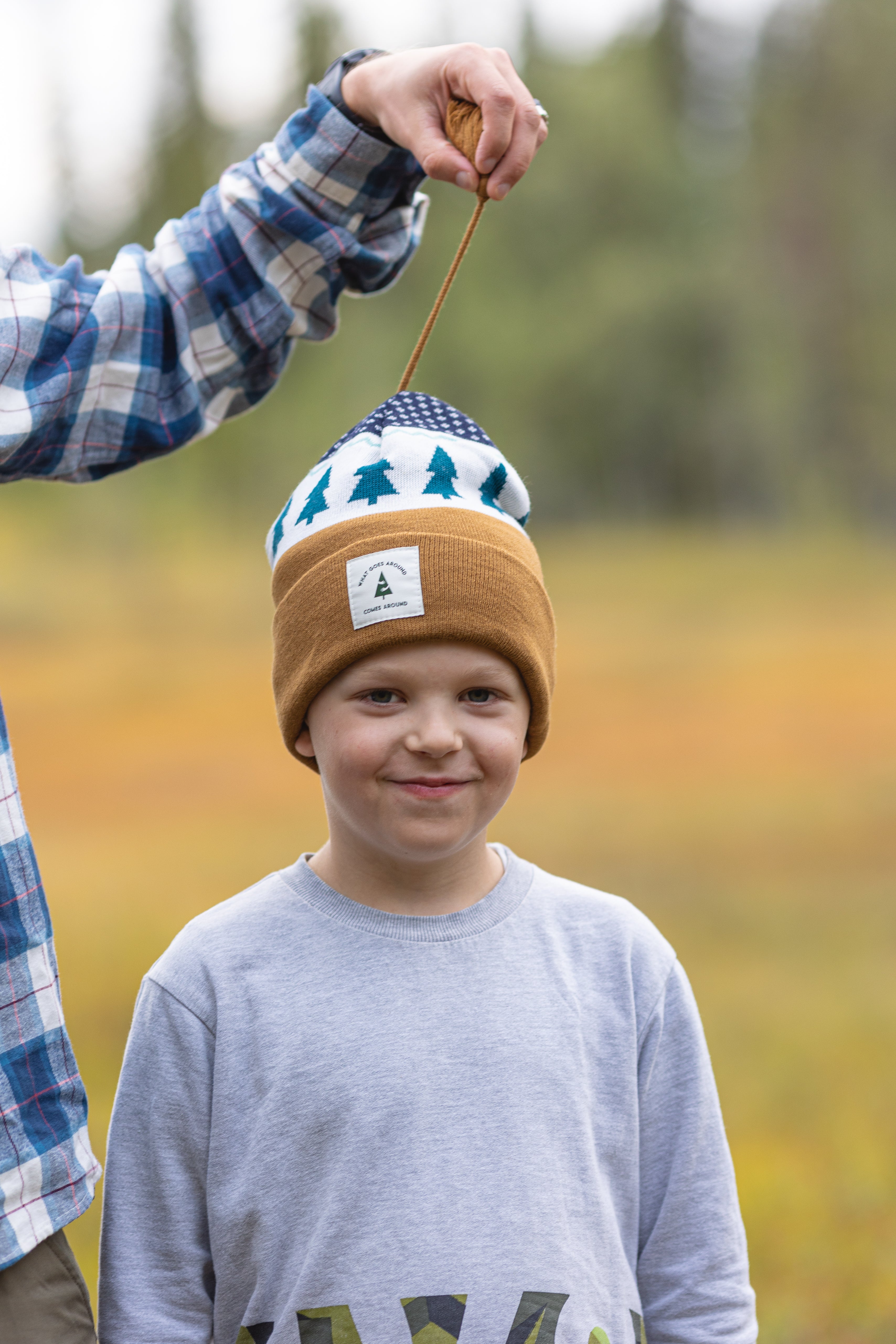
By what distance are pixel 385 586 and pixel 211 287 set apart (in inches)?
21.5

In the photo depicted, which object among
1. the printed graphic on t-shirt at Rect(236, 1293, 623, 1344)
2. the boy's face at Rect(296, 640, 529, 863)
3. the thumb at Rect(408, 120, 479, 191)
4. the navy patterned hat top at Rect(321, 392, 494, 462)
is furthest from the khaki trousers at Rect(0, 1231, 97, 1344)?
the thumb at Rect(408, 120, 479, 191)

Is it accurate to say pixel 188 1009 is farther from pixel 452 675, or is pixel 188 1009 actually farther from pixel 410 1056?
pixel 452 675

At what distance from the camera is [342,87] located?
1.86 m

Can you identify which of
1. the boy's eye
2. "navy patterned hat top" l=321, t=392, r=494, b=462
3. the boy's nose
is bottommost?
the boy's nose

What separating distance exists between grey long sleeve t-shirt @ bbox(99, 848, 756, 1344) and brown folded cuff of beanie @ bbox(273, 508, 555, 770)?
31 cm

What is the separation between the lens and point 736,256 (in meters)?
19.5

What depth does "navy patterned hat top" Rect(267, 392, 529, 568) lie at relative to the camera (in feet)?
5.60

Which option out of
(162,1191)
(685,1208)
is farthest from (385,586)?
(685,1208)

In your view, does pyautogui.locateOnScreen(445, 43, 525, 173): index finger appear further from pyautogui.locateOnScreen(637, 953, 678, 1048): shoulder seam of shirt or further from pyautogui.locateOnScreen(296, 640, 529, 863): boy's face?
pyautogui.locateOnScreen(637, 953, 678, 1048): shoulder seam of shirt

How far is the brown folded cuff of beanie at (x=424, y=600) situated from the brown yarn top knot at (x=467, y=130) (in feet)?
1.42

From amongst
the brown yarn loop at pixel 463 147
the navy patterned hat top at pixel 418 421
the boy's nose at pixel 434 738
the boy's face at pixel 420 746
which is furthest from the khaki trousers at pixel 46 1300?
the brown yarn loop at pixel 463 147

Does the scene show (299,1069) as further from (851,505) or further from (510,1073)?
(851,505)

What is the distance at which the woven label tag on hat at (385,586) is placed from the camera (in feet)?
5.34

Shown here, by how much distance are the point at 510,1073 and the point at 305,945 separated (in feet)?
1.02
